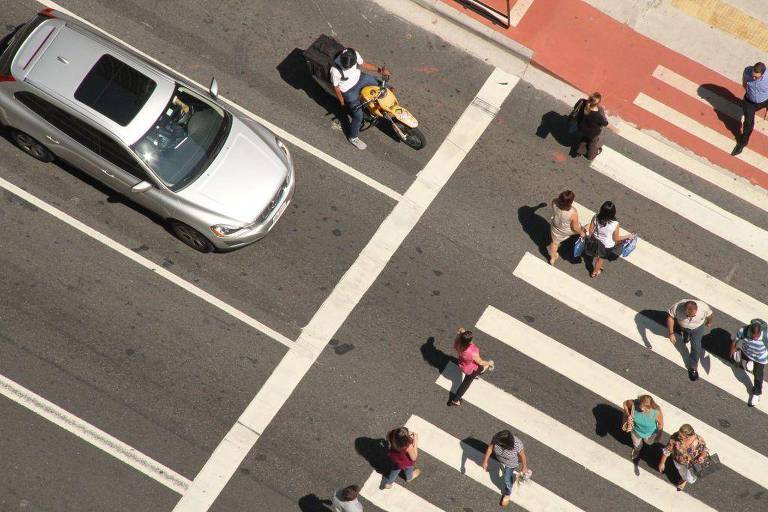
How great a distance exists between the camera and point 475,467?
1102cm

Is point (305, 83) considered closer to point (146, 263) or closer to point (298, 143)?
point (298, 143)

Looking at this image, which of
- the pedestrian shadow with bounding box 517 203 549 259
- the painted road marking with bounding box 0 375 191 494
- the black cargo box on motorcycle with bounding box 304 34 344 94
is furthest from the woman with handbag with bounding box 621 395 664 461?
the black cargo box on motorcycle with bounding box 304 34 344 94

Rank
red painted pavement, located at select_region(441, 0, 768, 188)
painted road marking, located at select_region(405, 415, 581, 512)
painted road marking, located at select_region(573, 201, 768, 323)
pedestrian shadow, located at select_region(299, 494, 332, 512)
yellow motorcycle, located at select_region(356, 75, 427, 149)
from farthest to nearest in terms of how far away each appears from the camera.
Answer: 1. red painted pavement, located at select_region(441, 0, 768, 188)
2. painted road marking, located at select_region(573, 201, 768, 323)
3. yellow motorcycle, located at select_region(356, 75, 427, 149)
4. painted road marking, located at select_region(405, 415, 581, 512)
5. pedestrian shadow, located at select_region(299, 494, 332, 512)

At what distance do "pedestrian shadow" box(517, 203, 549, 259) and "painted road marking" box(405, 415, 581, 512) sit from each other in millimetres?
3381

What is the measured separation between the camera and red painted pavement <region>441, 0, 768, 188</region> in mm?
13133

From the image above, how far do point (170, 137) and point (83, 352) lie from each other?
3.36 meters

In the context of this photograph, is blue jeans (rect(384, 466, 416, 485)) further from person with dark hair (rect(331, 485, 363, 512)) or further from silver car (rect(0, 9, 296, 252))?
silver car (rect(0, 9, 296, 252))

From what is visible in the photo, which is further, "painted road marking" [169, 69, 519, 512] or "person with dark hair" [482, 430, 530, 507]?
"painted road marking" [169, 69, 519, 512]

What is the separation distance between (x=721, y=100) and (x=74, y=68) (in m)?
10.9

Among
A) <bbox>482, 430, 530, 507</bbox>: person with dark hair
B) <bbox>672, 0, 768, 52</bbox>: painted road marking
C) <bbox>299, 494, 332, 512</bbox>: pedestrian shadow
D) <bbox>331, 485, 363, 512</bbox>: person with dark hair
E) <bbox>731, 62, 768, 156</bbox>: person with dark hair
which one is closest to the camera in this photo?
<bbox>331, 485, 363, 512</bbox>: person with dark hair

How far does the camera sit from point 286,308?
1136 centimetres

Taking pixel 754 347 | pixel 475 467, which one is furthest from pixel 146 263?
pixel 754 347

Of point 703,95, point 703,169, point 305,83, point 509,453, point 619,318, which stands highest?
point 703,95

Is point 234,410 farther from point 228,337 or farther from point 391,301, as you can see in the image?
point 391,301
